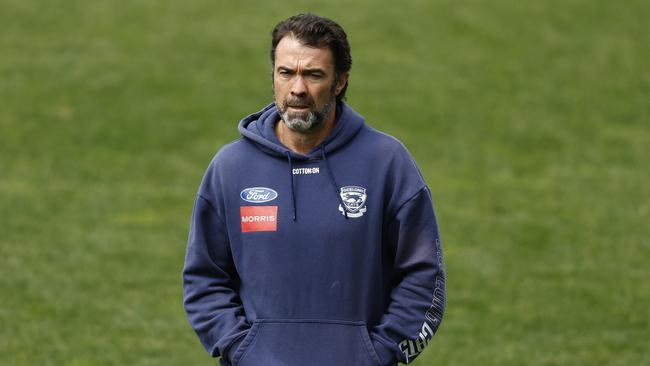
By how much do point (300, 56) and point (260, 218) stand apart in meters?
0.61

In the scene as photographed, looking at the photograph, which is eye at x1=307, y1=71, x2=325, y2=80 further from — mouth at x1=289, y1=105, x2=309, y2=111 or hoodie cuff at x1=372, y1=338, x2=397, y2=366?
hoodie cuff at x1=372, y1=338, x2=397, y2=366

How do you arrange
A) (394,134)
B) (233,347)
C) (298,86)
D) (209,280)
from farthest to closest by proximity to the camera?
(394,134)
(209,280)
(233,347)
(298,86)

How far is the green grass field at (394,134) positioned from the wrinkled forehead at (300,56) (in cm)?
535

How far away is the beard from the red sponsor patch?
0.31 metres

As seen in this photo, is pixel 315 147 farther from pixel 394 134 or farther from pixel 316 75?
pixel 394 134

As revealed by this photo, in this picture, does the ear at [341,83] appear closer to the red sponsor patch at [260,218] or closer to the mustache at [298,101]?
the mustache at [298,101]

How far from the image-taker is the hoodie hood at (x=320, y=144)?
4.37m

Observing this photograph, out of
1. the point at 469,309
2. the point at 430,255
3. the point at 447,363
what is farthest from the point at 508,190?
the point at 430,255

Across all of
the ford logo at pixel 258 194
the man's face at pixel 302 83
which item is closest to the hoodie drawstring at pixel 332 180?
the man's face at pixel 302 83

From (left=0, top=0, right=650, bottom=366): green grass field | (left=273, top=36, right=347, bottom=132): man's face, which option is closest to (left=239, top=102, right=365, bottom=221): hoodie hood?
(left=273, top=36, right=347, bottom=132): man's face

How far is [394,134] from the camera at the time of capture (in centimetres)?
1636

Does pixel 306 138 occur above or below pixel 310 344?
above

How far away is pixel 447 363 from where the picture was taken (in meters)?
9.30

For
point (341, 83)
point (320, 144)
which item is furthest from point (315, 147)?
point (341, 83)
